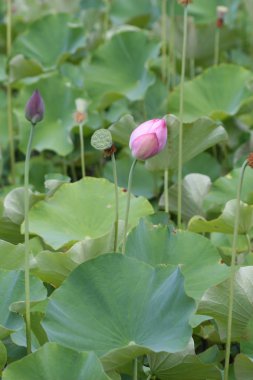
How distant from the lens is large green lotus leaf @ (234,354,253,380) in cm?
110

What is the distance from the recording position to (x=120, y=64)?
7.54 feet

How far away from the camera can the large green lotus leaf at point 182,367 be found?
1.12 meters

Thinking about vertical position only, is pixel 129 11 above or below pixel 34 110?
below

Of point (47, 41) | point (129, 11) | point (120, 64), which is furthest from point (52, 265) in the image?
point (129, 11)

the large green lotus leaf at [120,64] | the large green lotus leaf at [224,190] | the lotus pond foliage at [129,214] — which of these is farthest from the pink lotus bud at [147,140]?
the large green lotus leaf at [120,64]

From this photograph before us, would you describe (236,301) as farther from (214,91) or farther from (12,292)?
(214,91)

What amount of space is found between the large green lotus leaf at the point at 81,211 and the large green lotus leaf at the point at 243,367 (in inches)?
14.7

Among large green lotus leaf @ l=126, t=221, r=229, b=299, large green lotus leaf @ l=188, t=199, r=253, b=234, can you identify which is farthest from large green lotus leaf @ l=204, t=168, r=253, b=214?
large green lotus leaf @ l=126, t=221, r=229, b=299

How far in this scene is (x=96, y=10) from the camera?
3.01 metres

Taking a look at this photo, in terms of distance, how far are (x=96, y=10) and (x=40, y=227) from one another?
5.61 feet

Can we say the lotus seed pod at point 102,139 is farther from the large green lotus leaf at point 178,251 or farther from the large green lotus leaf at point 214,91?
the large green lotus leaf at point 214,91

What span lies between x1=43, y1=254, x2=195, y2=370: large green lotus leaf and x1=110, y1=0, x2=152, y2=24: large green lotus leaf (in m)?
1.86

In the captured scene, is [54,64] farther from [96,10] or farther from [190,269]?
[190,269]

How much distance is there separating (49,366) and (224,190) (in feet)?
2.44
